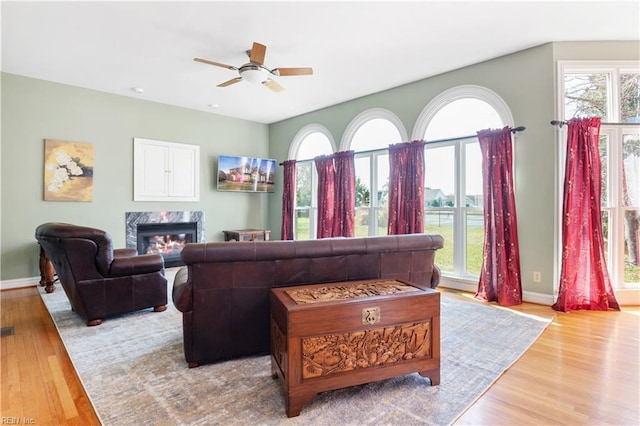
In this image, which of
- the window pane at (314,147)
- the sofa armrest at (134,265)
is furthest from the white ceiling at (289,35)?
the sofa armrest at (134,265)

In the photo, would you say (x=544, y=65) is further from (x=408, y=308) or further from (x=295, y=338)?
(x=295, y=338)

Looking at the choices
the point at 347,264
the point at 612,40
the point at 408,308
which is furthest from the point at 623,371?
the point at 612,40

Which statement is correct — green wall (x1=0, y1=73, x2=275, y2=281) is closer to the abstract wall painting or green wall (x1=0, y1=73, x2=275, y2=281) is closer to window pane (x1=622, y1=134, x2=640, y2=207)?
the abstract wall painting

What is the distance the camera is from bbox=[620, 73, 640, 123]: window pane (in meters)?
3.61

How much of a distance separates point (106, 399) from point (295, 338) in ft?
3.88

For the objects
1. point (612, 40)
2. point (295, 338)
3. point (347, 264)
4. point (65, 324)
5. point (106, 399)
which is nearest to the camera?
point (295, 338)

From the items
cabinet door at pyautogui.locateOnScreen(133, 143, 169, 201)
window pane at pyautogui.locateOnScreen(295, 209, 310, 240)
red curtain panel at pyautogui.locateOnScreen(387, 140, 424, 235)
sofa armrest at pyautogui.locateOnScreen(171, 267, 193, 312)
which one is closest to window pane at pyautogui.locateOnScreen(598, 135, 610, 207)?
red curtain panel at pyautogui.locateOnScreen(387, 140, 424, 235)

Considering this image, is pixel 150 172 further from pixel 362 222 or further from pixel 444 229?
pixel 444 229

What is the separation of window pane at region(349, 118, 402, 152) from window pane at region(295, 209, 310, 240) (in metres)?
1.84

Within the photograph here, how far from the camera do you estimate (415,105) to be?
4.74 m

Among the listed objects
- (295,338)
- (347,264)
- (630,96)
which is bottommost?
(295,338)

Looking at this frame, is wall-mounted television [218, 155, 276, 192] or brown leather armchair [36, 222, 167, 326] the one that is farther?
wall-mounted television [218, 155, 276, 192]

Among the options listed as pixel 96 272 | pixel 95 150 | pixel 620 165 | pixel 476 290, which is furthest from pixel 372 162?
pixel 95 150

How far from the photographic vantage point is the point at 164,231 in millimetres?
5723
